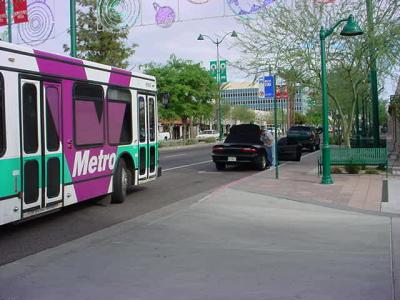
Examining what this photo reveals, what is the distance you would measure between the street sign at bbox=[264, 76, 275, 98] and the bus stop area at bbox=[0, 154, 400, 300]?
239 inches

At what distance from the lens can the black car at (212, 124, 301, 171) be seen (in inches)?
754

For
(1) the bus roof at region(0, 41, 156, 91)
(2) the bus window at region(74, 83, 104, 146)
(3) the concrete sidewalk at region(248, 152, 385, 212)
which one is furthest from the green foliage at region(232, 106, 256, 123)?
(2) the bus window at region(74, 83, 104, 146)

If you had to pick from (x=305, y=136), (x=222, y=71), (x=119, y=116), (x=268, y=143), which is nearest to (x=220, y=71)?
(x=222, y=71)

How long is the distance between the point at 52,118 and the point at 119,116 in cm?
260

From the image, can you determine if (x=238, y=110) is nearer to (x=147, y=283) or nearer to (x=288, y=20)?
(x=288, y=20)

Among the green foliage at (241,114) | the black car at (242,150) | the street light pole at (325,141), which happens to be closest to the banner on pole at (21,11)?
the black car at (242,150)

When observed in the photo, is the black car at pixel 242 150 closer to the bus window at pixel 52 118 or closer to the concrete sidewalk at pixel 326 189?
the concrete sidewalk at pixel 326 189

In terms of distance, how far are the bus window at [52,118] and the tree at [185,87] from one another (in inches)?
1506

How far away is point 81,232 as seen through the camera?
28.8 feet

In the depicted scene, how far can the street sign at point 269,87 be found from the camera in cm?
1605

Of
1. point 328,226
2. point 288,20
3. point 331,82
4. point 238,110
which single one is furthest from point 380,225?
point 238,110

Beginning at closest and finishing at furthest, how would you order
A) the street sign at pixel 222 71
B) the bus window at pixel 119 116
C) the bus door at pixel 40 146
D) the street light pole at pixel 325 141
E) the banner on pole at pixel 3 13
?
the bus door at pixel 40 146, the bus window at pixel 119 116, the street light pole at pixel 325 141, the banner on pole at pixel 3 13, the street sign at pixel 222 71

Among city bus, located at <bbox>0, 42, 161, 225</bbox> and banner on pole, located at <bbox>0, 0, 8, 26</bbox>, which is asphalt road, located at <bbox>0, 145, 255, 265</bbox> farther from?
banner on pole, located at <bbox>0, 0, 8, 26</bbox>

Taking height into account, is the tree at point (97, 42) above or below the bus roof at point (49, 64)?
above
